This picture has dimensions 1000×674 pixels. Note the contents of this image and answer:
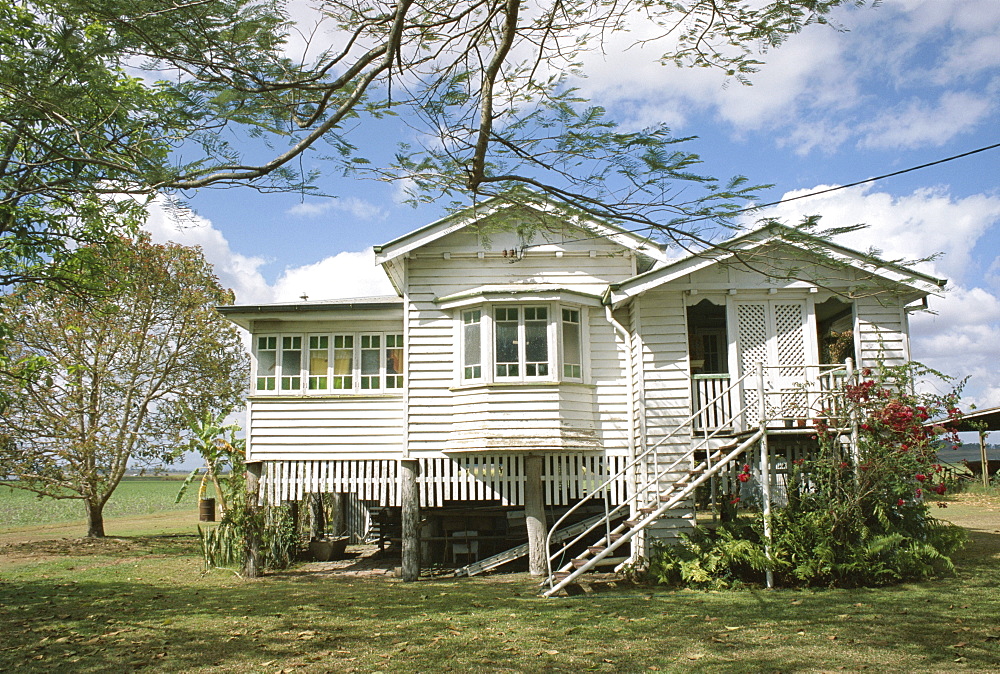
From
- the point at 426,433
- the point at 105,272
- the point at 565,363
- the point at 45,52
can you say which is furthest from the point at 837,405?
the point at 105,272

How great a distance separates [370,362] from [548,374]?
397 centimetres

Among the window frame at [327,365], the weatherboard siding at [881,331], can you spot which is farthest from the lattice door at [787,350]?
the window frame at [327,365]

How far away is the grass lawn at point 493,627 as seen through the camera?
8.34 metres

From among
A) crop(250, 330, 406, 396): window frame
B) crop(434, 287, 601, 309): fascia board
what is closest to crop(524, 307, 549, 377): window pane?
crop(434, 287, 601, 309): fascia board

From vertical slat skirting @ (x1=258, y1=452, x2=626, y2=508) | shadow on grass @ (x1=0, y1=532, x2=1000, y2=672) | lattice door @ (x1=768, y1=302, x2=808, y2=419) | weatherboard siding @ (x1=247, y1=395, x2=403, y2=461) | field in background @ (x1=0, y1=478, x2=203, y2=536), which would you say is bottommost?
field in background @ (x1=0, y1=478, x2=203, y2=536)

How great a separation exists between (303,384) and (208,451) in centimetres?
587

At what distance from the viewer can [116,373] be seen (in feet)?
79.4

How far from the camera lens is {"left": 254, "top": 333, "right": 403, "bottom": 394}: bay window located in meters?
16.7

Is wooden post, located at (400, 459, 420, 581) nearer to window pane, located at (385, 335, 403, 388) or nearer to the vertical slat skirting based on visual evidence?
the vertical slat skirting

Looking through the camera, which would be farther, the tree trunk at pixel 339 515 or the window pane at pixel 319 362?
the tree trunk at pixel 339 515

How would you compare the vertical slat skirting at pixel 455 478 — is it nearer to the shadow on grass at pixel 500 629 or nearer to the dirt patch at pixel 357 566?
the dirt patch at pixel 357 566

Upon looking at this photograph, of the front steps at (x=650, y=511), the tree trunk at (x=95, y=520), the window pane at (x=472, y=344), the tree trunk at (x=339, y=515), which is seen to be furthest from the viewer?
the tree trunk at (x=95, y=520)

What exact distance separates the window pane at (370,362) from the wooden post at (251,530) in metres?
2.80

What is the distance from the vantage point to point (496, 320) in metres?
15.7
